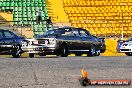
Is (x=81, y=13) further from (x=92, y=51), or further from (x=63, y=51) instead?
(x=63, y=51)

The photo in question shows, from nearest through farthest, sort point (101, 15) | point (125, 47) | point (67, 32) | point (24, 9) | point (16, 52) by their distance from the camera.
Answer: point (16, 52)
point (67, 32)
point (125, 47)
point (24, 9)
point (101, 15)

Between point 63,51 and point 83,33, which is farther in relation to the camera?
point 83,33

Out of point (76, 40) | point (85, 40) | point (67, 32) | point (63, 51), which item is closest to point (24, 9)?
point (85, 40)

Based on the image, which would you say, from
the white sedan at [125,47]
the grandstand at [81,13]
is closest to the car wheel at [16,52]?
the white sedan at [125,47]

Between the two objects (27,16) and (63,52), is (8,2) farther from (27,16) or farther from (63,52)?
(63,52)

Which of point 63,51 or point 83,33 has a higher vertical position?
point 83,33

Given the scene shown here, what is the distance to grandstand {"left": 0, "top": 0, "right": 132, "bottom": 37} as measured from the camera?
47.0m

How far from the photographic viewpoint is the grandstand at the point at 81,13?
47.0 m

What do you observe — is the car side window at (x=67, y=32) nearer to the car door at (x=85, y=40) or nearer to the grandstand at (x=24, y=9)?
the car door at (x=85, y=40)

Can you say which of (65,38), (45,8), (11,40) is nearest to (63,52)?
(65,38)

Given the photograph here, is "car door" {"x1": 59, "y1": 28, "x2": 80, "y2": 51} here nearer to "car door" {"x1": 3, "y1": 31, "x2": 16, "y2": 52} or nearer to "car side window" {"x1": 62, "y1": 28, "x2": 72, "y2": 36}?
"car side window" {"x1": 62, "y1": 28, "x2": 72, "y2": 36}

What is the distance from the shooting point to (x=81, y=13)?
5122 centimetres

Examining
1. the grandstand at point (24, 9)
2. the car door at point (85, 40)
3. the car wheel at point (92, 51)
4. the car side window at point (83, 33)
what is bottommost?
the car wheel at point (92, 51)

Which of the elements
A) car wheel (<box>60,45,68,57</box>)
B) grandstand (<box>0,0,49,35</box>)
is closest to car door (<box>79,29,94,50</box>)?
car wheel (<box>60,45,68,57</box>)
